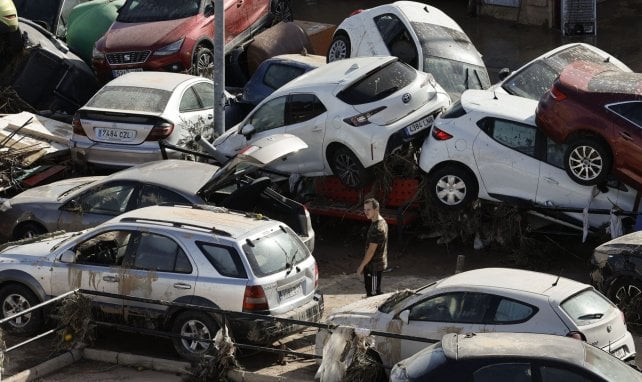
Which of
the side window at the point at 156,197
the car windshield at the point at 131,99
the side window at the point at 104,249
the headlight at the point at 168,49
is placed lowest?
the side window at the point at 104,249

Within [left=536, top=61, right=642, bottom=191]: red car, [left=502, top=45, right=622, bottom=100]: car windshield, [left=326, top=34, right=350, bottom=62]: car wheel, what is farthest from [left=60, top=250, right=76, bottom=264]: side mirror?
[left=326, top=34, right=350, bottom=62]: car wheel

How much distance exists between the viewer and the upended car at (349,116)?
16480 mm

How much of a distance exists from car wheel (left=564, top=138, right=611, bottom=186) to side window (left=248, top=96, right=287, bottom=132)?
4.09 meters

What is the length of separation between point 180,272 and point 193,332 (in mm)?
620

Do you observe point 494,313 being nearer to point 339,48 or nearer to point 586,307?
point 586,307

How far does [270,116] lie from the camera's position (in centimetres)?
1738

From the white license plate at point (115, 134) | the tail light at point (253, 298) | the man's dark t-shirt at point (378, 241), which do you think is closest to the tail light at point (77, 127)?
the white license plate at point (115, 134)

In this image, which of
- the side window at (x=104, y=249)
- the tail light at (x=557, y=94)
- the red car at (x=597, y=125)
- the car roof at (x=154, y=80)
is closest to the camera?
the side window at (x=104, y=249)

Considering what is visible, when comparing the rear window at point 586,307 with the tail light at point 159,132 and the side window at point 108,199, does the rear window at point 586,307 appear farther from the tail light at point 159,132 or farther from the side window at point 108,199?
the tail light at point 159,132

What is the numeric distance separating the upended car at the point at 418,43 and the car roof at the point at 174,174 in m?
4.40

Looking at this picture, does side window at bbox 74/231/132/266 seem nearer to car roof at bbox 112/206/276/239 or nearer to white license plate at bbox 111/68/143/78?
car roof at bbox 112/206/276/239

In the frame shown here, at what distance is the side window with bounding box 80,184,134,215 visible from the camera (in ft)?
49.7

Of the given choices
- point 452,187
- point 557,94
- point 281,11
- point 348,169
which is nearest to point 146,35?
point 281,11

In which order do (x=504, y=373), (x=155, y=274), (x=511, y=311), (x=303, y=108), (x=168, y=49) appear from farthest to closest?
(x=168, y=49)
(x=303, y=108)
(x=155, y=274)
(x=511, y=311)
(x=504, y=373)
